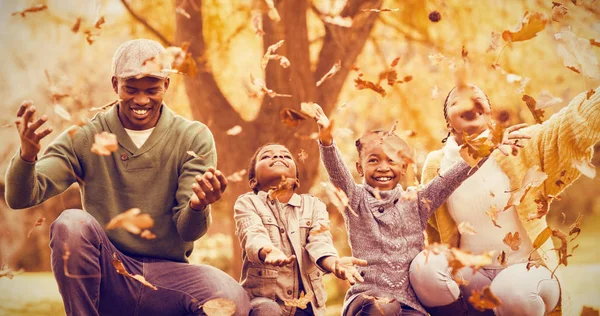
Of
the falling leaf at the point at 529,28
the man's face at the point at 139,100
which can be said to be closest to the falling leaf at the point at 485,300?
the falling leaf at the point at 529,28

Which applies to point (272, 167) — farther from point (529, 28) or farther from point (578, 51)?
point (578, 51)

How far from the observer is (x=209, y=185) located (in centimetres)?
201

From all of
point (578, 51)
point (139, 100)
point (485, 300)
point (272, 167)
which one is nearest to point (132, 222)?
point (139, 100)

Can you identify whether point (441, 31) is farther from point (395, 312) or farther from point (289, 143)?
point (395, 312)

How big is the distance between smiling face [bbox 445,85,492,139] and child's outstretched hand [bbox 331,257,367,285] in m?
0.69

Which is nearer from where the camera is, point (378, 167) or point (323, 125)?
point (323, 125)

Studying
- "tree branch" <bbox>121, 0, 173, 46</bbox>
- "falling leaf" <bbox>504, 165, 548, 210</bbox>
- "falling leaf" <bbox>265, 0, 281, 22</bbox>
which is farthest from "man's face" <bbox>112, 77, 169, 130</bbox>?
"tree branch" <bbox>121, 0, 173, 46</bbox>

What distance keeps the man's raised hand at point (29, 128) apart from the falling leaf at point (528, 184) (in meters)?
1.60

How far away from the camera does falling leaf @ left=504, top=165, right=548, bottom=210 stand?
2486 mm

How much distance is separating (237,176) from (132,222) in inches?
55.0

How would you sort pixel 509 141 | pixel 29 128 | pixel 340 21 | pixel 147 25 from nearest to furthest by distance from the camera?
pixel 29 128, pixel 509 141, pixel 340 21, pixel 147 25

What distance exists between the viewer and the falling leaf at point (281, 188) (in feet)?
8.04

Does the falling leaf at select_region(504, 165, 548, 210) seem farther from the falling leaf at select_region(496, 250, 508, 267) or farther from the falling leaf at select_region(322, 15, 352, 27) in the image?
the falling leaf at select_region(322, 15, 352, 27)

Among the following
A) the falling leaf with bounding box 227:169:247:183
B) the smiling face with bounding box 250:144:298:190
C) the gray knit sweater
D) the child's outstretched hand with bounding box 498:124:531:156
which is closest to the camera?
the child's outstretched hand with bounding box 498:124:531:156
